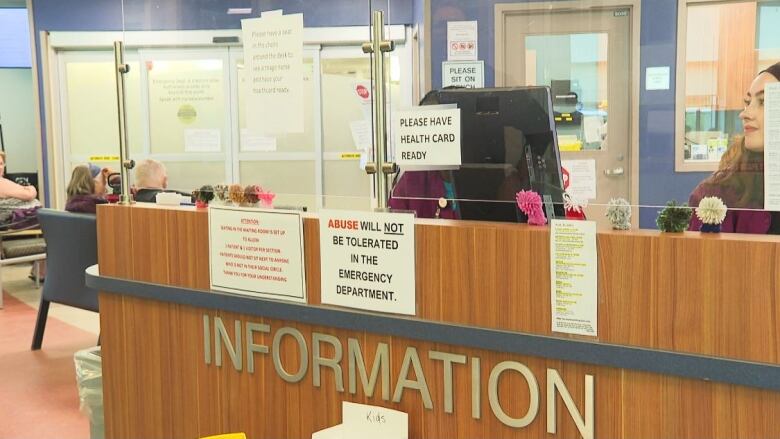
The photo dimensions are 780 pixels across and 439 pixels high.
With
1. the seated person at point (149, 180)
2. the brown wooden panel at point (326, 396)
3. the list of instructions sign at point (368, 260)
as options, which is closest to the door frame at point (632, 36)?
the brown wooden panel at point (326, 396)

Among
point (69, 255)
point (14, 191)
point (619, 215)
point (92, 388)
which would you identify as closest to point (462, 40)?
point (619, 215)

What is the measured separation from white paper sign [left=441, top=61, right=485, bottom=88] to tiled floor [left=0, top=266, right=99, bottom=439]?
2.49 meters

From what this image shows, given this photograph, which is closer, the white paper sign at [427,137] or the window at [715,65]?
the window at [715,65]

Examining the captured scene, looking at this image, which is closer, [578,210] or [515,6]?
[578,210]

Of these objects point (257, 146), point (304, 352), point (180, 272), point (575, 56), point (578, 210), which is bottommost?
point (304, 352)

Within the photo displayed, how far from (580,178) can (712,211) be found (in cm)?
46

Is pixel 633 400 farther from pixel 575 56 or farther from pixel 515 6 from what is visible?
pixel 515 6

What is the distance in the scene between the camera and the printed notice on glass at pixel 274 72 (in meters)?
2.09

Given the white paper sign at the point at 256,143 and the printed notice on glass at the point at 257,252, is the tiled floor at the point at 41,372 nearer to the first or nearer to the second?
the printed notice on glass at the point at 257,252

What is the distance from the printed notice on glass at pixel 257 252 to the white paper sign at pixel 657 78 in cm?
95

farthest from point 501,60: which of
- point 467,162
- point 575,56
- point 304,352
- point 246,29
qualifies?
point 304,352

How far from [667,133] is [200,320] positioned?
54.7 inches

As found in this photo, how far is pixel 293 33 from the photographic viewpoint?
2.08 metres

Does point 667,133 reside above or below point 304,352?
above
